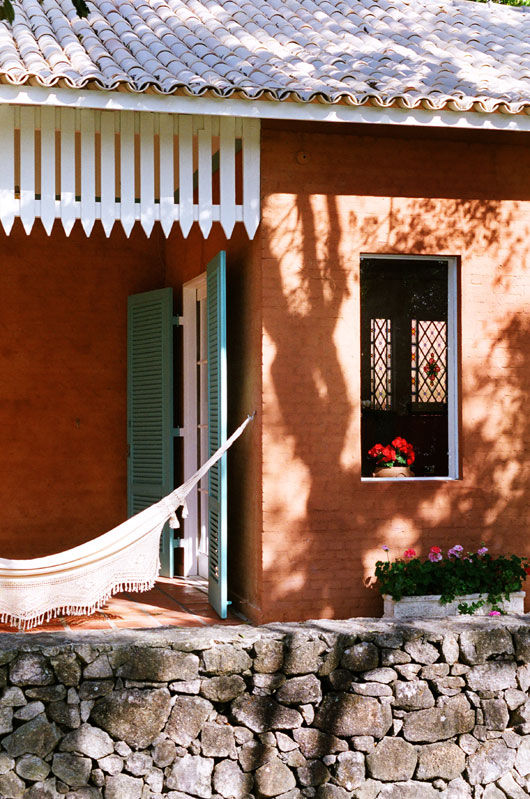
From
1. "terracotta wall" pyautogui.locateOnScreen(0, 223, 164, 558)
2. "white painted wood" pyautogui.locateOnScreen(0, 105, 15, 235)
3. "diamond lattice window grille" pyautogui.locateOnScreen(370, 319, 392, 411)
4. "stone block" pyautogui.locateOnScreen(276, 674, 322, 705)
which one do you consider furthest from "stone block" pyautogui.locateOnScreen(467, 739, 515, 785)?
"terracotta wall" pyautogui.locateOnScreen(0, 223, 164, 558)

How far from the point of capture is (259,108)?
5.79 m

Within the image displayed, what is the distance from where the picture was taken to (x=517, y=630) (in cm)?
441

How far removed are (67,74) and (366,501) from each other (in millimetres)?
3036

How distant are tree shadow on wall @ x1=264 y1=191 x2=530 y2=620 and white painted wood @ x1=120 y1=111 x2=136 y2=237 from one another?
2.93 ft

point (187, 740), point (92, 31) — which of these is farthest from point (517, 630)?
point (92, 31)

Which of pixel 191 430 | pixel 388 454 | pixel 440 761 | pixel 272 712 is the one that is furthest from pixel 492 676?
pixel 191 430

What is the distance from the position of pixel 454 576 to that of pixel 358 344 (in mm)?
1528

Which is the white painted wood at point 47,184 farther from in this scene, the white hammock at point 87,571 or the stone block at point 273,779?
the stone block at point 273,779

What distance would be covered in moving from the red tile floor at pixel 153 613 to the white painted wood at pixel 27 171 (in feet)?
8.06

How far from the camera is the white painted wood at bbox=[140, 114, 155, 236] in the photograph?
19.6 feet

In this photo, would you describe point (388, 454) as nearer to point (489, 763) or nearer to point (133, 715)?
point (489, 763)

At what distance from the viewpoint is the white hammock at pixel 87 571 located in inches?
215

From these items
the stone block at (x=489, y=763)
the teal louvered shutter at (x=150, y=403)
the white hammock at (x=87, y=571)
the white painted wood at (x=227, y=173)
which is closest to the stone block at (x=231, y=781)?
the stone block at (x=489, y=763)

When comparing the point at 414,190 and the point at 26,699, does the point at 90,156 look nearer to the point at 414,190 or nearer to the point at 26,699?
the point at 414,190
